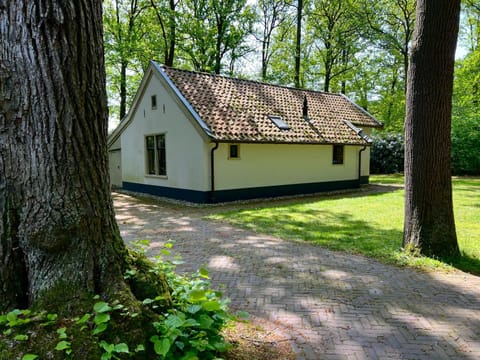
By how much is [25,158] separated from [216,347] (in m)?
1.91

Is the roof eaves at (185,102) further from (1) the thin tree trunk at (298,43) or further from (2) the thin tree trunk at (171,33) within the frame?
(1) the thin tree trunk at (298,43)

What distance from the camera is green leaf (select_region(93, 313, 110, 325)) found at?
2.25 metres

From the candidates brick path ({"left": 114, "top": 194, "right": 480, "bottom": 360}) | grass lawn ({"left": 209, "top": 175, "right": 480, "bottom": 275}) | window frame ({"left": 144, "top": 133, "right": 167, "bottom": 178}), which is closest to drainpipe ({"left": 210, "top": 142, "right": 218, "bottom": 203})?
grass lawn ({"left": 209, "top": 175, "right": 480, "bottom": 275})

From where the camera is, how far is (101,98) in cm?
263

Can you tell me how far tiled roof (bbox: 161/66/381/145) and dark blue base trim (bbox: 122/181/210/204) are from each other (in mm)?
2253

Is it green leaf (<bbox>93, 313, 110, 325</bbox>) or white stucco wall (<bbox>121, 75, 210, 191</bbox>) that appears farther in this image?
white stucco wall (<bbox>121, 75, 210, 191</bbox>)

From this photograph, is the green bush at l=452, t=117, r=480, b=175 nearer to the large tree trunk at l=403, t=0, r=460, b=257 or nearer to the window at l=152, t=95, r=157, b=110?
the window at l=152, t=95, r=157, b=110

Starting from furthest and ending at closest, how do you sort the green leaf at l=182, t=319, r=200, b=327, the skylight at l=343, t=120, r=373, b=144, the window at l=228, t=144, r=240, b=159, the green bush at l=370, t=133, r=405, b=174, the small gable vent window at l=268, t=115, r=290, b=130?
1. the green bush at l=370, t=133, r=405, b=174
2. the skylight at l=343, t=120, r=373, b=144
3. the small gable vent window at l=268, t=115, r=290, b=130
4. the window at l=228, t=144, r=240, b=159
5. the green leaf at l=182, t=319, r=200, b=327

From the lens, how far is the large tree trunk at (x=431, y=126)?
5473 mm

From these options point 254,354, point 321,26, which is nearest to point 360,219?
point 254,354

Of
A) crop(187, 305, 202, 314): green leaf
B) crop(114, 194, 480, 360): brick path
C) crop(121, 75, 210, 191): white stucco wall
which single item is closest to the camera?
crop(187, 305, 202, 314): green leaf

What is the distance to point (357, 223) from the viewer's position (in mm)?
9164

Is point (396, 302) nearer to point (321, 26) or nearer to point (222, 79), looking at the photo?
point (222, 79)

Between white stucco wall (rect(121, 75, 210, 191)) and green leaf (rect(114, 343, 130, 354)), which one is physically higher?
white stucco wall (rect(121, 75, 210, 191))
